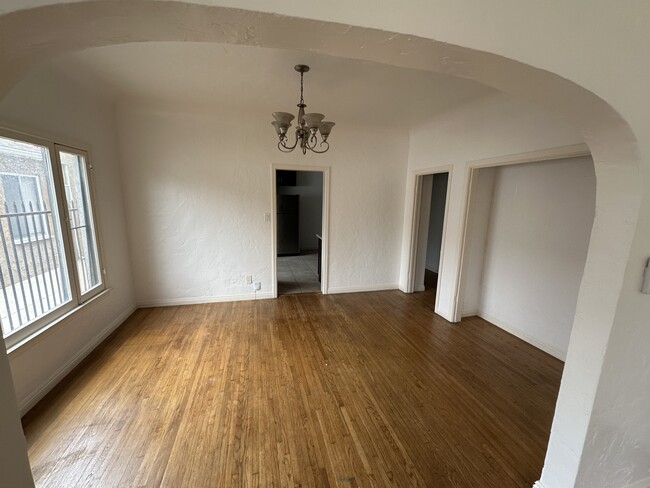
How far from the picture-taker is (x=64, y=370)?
2.31 metres

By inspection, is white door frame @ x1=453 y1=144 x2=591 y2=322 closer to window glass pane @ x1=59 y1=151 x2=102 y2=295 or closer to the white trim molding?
the white trim molding

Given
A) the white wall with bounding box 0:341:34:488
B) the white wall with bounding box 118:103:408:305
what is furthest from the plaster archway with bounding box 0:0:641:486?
the white wall with bounding box 118:103:408:305

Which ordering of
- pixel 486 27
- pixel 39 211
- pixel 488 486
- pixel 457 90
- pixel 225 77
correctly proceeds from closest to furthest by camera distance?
pixel 486 27, pixel 488 486, pixel 39 211, pixel 225 77, pixel 457 90

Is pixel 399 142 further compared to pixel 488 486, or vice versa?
pixel 399 142

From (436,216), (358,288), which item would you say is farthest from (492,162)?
(436,216)

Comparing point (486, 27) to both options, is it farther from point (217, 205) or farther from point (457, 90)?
point (217, 205)

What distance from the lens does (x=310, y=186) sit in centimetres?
739

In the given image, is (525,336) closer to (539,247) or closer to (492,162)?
(539,247)

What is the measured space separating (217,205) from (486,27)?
346cm

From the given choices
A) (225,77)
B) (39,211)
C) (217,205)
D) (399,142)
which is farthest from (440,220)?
(39,211)

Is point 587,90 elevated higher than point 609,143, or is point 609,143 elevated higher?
point 587,90

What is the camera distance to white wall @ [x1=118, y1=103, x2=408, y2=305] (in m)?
3.42

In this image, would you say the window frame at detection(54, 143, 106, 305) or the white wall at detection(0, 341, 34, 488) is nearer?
the white wall at detection(0, 341, 34, 488)

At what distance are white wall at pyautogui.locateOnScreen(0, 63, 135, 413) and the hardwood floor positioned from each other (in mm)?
179
